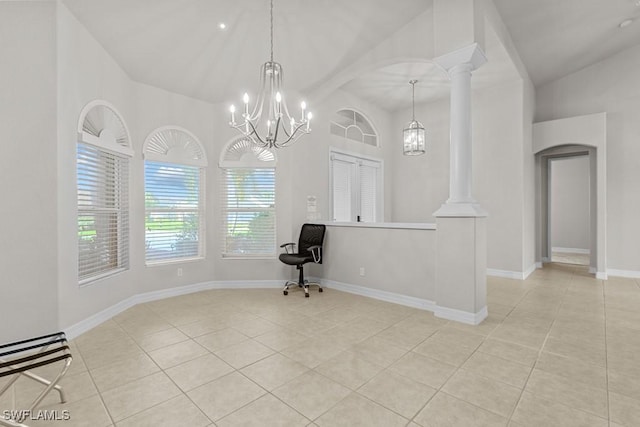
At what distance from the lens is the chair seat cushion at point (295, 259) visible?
427 centimetres

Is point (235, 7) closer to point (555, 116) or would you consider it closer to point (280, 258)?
point (280, 258)

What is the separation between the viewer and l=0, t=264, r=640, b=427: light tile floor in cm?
179

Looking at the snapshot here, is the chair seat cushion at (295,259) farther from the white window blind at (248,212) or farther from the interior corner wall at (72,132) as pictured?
the interior corner wall at (72,132)

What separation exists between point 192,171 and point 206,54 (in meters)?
1.63

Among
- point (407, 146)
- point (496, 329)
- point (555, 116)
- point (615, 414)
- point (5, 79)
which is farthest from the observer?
point (555, 116)

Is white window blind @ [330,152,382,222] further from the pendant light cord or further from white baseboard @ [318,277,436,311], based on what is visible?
white baseboard @ [318,277,436,311]

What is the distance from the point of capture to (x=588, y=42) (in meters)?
4.79

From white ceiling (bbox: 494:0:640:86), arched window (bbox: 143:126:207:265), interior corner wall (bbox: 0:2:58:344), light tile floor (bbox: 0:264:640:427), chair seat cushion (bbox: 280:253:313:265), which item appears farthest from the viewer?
chair seat cushion (bbox: 280:253:313:265)

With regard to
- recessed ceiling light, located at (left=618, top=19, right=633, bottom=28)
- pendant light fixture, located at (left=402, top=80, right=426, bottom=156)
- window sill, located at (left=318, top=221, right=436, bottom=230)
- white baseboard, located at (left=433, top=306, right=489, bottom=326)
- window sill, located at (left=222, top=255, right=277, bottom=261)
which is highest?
recessed ceiling light, located at (left=618, top=19, right=633, bottom=28)

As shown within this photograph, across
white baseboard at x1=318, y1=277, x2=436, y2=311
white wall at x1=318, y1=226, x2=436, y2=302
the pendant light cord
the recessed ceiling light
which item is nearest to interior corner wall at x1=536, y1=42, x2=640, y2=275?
the recessed ceiling light

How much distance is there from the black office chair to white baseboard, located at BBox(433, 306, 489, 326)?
67.5 inches

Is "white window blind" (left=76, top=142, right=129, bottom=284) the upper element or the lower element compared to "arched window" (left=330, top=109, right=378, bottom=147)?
lower

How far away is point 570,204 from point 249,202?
8.77 meters

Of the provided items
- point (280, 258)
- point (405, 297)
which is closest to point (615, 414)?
point (405, 297)
